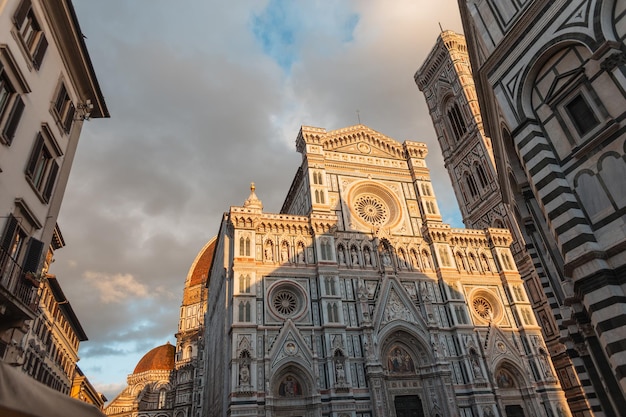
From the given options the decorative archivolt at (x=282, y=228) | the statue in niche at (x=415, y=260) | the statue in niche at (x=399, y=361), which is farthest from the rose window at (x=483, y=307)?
the decorative archivolt at (x=282, y=228)

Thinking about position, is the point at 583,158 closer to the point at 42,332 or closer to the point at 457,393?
the point at 457,393

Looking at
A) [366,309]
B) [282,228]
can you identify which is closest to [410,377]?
[366,309]

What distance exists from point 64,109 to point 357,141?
25.8 metres

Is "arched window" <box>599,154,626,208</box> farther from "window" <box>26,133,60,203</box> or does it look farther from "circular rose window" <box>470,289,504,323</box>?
"circular rose window" <box>470,289,504,323</box>

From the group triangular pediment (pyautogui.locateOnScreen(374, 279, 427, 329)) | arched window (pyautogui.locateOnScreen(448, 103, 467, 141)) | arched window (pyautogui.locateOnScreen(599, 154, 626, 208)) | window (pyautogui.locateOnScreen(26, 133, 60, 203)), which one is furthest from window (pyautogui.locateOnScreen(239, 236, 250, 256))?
arched window (pyautogui.locateOnScreen(448, 103, 467, 141))

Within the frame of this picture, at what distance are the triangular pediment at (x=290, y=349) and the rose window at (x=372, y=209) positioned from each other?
11266 millimetres

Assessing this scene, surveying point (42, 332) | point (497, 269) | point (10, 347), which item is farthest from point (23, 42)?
point (497, 269)

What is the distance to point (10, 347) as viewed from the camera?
34.6 ft

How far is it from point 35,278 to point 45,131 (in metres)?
4.49

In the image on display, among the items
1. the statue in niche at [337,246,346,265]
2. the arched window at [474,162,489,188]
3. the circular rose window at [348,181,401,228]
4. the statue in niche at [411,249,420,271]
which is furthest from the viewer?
the arched window at [474,162,489,188]

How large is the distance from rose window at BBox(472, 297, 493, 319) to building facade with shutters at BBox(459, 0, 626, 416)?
1858cm

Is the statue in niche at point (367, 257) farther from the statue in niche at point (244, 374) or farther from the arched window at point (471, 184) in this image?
the arched window at point (471, 184)

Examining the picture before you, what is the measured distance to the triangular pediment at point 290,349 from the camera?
24.9 metres

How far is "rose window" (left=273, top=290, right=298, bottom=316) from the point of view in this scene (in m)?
27.2
